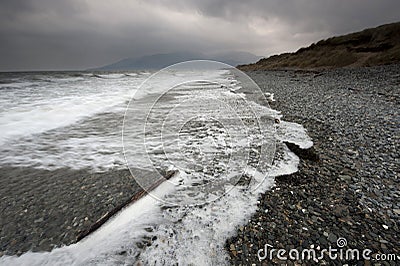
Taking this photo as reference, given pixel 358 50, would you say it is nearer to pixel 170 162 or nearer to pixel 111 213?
pixel 170 162

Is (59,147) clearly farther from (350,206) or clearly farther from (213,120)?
(350,206)

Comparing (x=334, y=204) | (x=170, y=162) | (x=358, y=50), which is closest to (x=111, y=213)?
(x=170, y=162)

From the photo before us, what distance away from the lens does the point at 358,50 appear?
28375 millimetres

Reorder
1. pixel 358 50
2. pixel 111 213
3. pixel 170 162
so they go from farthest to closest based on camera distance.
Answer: pixel 358 50 < pixel 170 162 < pixel 111 213

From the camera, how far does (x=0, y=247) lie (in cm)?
218

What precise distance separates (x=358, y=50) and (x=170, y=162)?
3581 centimetres

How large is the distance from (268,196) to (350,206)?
1.02 metres

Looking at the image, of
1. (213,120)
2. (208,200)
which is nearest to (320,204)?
(208,200)

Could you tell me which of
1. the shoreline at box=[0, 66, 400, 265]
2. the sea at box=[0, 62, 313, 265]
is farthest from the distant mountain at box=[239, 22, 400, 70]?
the shoreline at box=[0, 66, 400, 265]

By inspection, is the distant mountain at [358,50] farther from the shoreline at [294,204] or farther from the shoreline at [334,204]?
the shoreline at [294,204]

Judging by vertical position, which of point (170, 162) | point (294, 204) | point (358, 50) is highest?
point (358, 50)

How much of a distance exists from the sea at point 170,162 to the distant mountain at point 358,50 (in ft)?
81.1

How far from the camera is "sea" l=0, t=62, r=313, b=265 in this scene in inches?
83.4

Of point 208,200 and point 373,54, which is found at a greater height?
point 373,54
